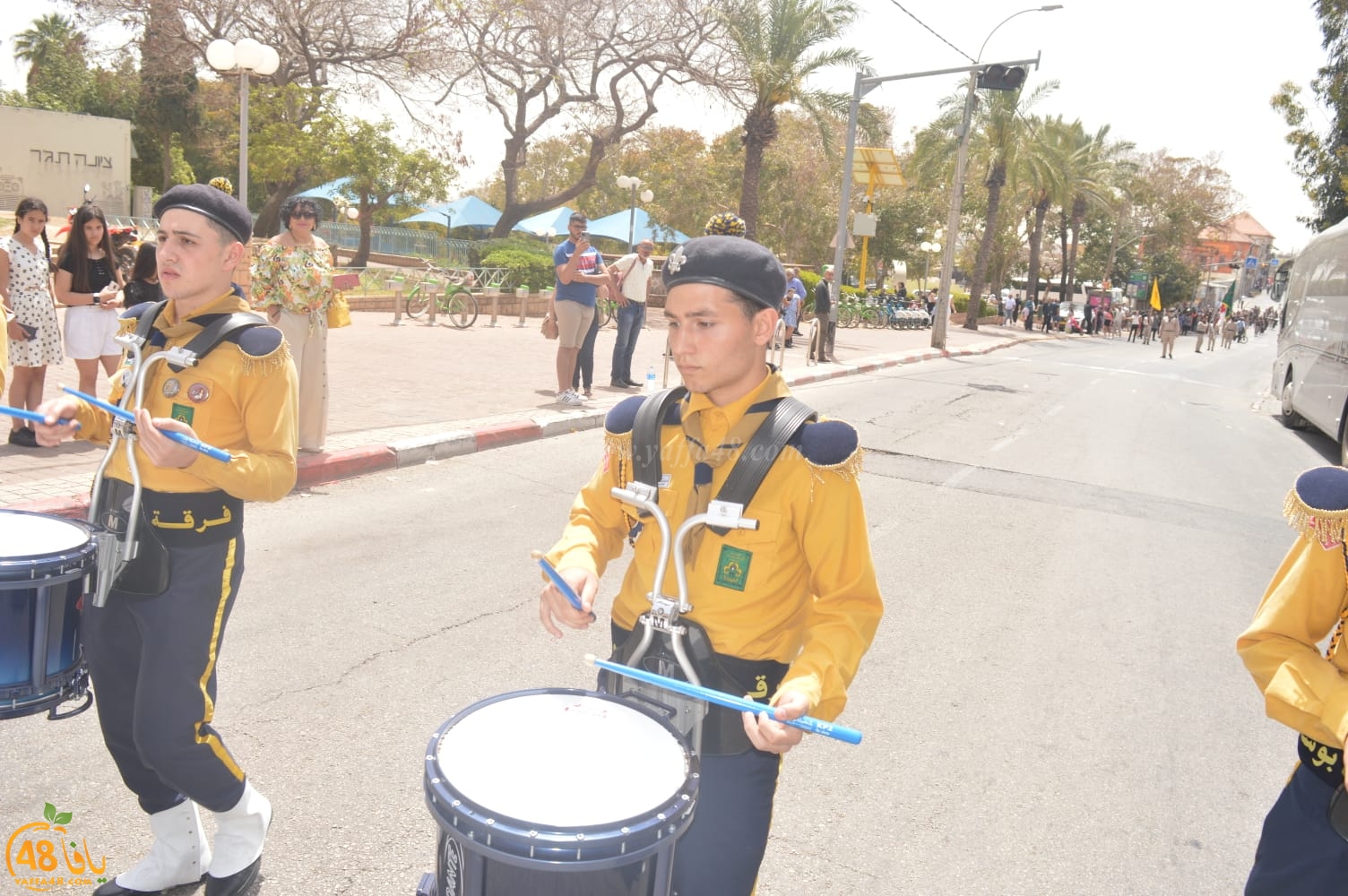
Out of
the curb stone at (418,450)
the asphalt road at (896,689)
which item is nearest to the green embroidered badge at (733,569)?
the asphalt road at (896,689)

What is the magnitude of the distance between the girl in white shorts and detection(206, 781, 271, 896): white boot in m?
6.11

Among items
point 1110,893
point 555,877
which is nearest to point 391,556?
point 1110,893

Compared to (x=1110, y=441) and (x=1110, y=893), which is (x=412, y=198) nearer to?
(x=1110, y=441)

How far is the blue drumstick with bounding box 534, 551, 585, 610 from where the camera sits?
1890 millimetres

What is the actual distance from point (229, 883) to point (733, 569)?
72.7 inches

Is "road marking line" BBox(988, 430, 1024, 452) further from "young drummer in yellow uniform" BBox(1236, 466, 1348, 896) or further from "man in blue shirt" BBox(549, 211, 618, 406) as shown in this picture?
"young drummer in yellow uniform" BBox(1236, 466, 1348, 896)

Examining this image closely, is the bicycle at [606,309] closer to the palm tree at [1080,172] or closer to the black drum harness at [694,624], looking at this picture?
the black drum harness at [694,624]

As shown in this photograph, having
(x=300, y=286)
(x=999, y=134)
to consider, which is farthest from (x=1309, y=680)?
(x=999, y=134)

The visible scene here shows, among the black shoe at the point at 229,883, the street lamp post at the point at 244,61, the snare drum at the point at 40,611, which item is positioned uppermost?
the street lamp post at the point at 244,61

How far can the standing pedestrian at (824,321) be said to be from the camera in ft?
60.7

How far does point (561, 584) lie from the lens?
192 cm

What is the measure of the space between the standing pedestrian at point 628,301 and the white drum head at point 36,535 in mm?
10228

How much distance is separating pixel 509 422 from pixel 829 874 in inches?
283

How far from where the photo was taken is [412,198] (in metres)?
30.0
